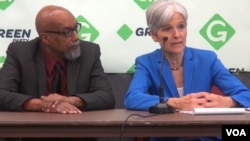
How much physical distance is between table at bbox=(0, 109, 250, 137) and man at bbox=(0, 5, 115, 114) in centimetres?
65

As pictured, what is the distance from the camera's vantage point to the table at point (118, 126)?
175 cm

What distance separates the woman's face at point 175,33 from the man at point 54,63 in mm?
427

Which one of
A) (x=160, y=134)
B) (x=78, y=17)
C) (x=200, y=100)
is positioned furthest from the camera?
(x=78, y=17)

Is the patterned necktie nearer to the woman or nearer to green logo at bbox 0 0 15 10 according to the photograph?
the woman

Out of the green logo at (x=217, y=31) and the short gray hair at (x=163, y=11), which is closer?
the short gray hair at (x=163, y=11)

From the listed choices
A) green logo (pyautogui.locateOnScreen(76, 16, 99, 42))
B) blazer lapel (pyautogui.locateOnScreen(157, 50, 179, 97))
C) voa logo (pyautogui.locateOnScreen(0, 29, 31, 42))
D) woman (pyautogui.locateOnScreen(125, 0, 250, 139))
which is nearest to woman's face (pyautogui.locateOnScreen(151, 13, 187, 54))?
woman (pyautogui.locateOnScreen(125, 0, 250, 139))

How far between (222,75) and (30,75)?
1.09 metres

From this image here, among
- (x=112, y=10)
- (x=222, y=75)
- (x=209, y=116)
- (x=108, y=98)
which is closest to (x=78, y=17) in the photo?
(x=112, y=10)

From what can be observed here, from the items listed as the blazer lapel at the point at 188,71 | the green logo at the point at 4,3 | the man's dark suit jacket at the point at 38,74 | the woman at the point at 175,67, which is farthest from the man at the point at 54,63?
the green logo at the point at 4,3

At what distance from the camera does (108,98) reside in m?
2.45

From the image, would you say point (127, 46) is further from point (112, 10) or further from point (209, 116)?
point (209, 116)

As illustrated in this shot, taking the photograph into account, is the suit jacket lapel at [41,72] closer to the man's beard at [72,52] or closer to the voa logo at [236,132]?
the man's beard at [72,52]

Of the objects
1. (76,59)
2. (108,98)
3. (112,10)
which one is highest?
(112,10)

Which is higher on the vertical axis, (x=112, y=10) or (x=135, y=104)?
(x=112, y=10)
